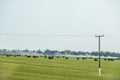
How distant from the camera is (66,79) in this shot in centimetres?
3662

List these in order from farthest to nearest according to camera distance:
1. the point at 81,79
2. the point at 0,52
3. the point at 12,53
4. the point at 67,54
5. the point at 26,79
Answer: the point at 67,54 → the point at 12,53 → the point at 0,52 → the point at 81,79 → the point at 26,79

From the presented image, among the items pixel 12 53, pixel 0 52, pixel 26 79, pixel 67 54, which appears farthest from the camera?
pixel 67 54

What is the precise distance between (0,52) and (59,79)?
90.3m

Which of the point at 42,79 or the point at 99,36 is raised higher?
the point at 99,36

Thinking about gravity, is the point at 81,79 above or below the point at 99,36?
below

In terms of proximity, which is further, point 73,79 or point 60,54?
point 60,54

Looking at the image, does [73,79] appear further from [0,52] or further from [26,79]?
[0,52]

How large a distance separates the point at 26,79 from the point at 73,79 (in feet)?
19.3

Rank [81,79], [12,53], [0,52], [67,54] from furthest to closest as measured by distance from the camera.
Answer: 1. [67,54]
2. [12,53]
3. [0,52]
4. [81,79]

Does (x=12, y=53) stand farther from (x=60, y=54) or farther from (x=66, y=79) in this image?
(x=66, y=79)

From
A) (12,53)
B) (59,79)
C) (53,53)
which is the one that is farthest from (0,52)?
(59,79)

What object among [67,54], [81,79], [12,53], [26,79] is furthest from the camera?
[67,54]

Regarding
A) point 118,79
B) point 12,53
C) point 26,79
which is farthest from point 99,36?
point 12,53

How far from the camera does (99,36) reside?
163 feet
